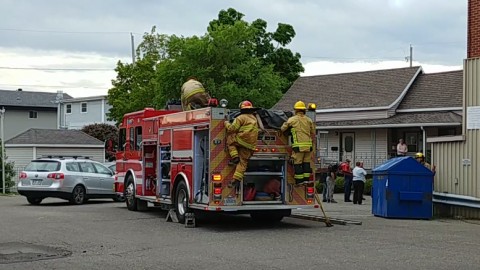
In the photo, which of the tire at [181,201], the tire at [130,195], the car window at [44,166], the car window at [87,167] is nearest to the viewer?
the tire at [181,201]

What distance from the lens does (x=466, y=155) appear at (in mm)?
17188

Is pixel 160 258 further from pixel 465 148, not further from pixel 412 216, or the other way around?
pixel 465 148

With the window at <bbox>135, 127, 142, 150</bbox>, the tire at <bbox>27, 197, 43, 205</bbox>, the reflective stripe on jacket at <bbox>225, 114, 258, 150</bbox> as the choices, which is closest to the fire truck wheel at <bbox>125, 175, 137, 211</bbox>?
the window at <bbox>135, 127, 142, 150</bbox>

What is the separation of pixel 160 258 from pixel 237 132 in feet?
12.8

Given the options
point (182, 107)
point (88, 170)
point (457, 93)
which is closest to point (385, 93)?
point (457, 93)

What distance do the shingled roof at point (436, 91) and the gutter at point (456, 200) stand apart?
1341cm

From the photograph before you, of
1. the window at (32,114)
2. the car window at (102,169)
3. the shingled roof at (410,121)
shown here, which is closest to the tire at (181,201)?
the car window at (102,169)

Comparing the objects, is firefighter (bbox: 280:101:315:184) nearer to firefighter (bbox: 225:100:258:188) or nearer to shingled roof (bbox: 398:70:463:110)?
firefighter (bbox: 225:100:258:188)

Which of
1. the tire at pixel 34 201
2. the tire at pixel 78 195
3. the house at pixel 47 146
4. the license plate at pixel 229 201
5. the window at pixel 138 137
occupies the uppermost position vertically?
the window at pixel 138 137

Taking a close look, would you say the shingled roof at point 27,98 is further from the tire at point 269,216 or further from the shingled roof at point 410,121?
the tire at point 269,216

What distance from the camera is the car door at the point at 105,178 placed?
2437cm

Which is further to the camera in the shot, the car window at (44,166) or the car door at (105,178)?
the car door at (105,178)

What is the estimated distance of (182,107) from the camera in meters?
18.0

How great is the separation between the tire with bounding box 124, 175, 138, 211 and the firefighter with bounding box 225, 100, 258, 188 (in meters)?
6.07
